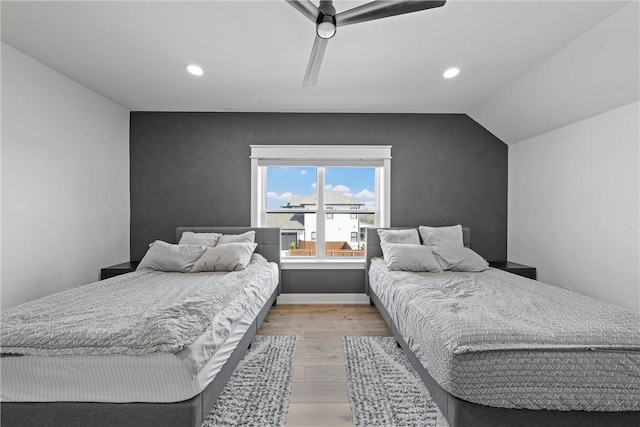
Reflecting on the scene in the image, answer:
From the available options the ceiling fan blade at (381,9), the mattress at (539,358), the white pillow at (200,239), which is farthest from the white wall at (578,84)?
the white pillow at (200,239)

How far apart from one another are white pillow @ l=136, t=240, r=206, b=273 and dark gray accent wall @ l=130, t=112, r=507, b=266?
87cm

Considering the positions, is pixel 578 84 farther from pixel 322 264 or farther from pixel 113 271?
pixel 113 271

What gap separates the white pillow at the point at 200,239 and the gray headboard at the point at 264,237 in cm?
17

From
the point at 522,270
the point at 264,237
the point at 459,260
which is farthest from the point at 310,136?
the point at 522,270

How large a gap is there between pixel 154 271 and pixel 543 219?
4143 millimetres

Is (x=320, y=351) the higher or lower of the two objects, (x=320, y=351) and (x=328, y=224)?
the lower

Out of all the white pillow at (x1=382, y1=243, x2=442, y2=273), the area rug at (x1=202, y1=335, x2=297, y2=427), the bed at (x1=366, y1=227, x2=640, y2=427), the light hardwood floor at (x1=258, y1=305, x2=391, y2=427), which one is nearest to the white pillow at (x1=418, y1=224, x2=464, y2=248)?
the white pillow at (x1=382, y1=243, x2=442, y2=273)

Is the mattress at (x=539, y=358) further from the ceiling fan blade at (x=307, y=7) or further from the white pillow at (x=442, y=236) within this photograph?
the white pillow at (x=442, y=236)

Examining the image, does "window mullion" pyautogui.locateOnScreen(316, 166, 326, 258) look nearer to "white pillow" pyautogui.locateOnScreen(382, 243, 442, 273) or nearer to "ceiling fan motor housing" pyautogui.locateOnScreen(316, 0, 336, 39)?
"white pillow" pyautogui.locateOnScreen(382, 243, 442, 273)

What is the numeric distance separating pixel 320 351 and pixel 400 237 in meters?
1.68

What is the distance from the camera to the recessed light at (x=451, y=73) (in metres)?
2.97

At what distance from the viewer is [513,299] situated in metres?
2.20

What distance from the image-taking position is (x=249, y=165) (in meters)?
4.23

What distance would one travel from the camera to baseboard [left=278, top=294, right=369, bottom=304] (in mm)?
4148
